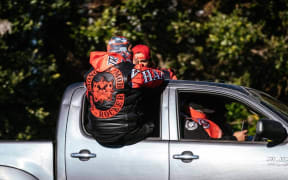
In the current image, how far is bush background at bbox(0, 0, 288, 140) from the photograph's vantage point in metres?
6.92

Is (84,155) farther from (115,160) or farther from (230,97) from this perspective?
(230,97)

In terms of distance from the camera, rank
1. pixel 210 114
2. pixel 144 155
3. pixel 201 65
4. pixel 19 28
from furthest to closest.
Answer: pixel 201 65
pixel 19 28
pixel 210 114
pixel 144 155

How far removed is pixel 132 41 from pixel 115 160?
396 cm

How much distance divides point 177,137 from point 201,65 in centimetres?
432

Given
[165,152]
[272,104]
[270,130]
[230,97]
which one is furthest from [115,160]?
[272,104]

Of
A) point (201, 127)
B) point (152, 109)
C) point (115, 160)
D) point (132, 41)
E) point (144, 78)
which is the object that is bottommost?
point (115, 160)

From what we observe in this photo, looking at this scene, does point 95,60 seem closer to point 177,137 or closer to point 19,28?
point 177,137

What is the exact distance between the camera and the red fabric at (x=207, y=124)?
12.9 feet

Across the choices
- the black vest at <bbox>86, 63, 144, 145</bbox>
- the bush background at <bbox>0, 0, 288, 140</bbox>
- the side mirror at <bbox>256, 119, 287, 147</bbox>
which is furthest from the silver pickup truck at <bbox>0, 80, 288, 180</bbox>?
the bush background at <bbox>0, 0, 288, 140</bbox>

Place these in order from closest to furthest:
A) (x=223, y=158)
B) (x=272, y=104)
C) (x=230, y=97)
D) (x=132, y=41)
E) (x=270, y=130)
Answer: (x=270, y=130)
(x=223, y=158)
(x=230, y=97)
(x=272, y=104)
(x=132, y=41)

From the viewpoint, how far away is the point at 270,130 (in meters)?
3.27

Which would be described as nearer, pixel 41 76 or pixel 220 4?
pixel 41 76

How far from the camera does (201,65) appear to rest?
7738mm

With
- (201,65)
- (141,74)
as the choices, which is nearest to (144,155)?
A: (141,74)
